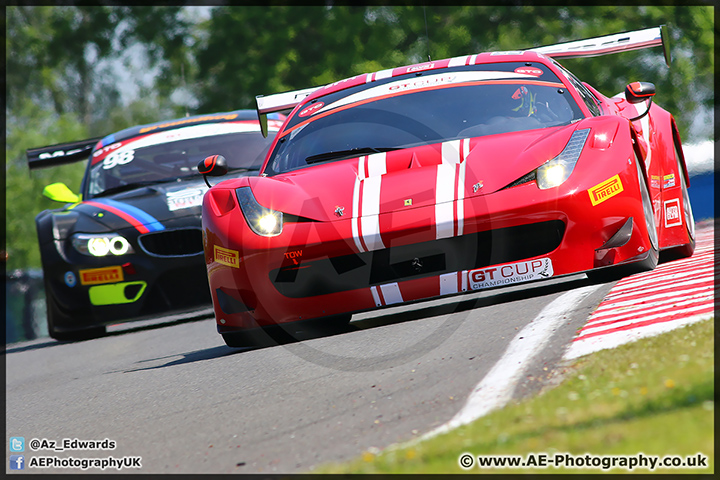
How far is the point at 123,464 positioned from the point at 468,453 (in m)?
1.31

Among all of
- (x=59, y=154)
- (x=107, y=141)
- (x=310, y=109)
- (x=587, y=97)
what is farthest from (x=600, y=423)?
(x=59, y=154)

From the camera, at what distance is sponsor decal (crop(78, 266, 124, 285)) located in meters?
6.81

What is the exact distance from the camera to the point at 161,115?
50625 mm

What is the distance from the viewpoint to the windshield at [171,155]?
7898 millimetres

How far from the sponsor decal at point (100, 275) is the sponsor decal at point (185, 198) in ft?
2.03

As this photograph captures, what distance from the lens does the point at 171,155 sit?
26.7ft

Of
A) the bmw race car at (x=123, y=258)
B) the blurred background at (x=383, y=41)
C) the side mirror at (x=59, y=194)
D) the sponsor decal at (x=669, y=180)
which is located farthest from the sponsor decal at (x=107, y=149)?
the blurred background at (x=383, y=41)

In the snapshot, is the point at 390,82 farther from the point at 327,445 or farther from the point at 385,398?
the point at 327,445

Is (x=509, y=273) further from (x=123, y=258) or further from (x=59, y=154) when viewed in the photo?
(x=59, y=154)

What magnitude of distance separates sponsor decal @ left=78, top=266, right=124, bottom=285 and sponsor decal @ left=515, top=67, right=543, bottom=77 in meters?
3.31

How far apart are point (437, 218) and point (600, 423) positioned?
1760 mm

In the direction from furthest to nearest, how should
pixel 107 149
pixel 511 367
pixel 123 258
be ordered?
pixel 107 149
pixel 123 258
pixel 511 367

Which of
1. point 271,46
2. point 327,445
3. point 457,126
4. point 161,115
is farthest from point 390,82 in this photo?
point 161,115

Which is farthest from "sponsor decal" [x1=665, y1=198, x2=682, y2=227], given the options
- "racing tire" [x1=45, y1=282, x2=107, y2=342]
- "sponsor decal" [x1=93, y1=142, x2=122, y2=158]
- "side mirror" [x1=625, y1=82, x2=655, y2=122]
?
"sponsor decal" [x1=93, y1=142, x2=122, y2=158]
